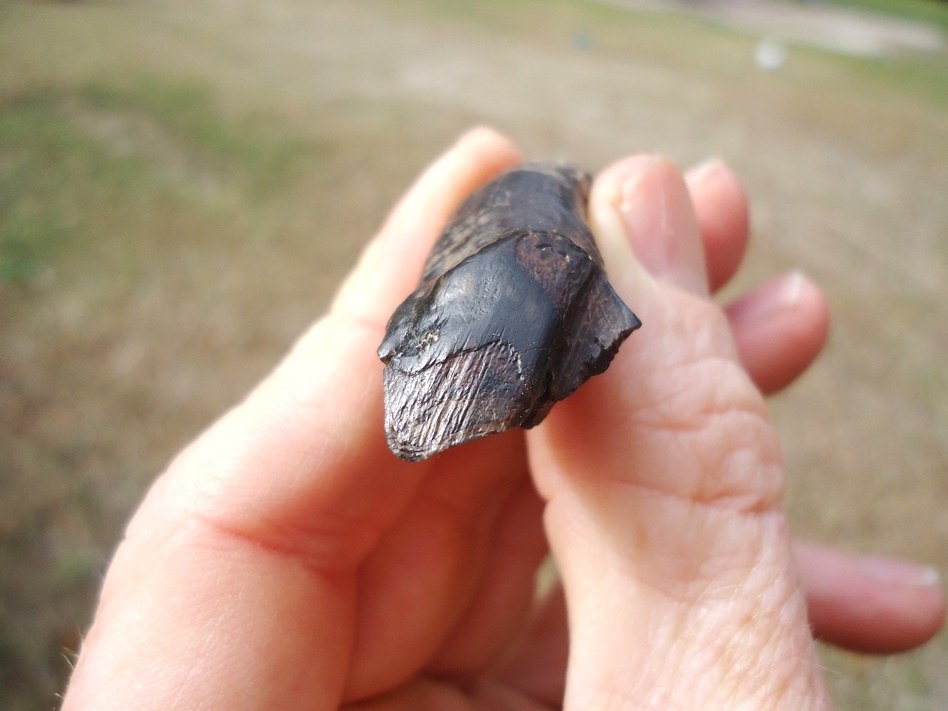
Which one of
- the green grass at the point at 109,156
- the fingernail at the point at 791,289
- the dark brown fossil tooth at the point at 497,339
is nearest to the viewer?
the dark brown fossil tooth at the point at 497,339

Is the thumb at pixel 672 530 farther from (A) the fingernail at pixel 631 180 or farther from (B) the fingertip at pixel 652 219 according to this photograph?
(A) the fingernail at pixel 631 180

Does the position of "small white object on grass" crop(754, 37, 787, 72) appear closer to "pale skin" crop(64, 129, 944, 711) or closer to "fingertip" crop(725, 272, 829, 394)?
"fingertip" crop(725, 272, 829, 394)

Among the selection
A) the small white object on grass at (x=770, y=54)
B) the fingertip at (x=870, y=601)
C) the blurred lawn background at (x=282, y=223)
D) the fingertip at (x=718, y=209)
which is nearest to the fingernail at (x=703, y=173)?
the fingertip at (x=718, y=209)

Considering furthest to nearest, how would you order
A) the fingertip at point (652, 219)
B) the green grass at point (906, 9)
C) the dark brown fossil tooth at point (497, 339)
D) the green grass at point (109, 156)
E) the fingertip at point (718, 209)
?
1. the green grass at point (906, 9)
2. the green grass at point (109, 156)
3. the fingertip at point (718, 209)
4. the fingertip at point (652, 219)
5. the dark brown fossil tooth at point (497, 339)

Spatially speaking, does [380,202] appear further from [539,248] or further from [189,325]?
[539,248]

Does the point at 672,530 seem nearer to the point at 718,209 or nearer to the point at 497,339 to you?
the point at 497,339

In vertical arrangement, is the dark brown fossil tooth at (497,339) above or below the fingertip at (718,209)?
above

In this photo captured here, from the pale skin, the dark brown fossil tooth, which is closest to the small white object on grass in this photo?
the pale skin

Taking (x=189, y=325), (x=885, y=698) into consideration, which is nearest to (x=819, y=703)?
(x=885, y=698)
